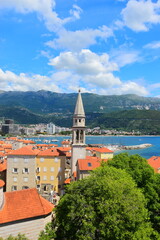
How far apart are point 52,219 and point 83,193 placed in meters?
4.86

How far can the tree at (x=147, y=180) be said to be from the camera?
18.5 meters

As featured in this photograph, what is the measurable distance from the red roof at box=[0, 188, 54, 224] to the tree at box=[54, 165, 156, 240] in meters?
2.09

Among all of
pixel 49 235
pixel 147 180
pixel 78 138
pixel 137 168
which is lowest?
pixel 49 235

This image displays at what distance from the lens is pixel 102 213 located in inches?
549

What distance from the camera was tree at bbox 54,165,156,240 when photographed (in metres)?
13.4

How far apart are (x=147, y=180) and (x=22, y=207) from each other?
13318 mm

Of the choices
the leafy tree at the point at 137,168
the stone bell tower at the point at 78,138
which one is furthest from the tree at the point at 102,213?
the stone bell tower at the point at 78,138

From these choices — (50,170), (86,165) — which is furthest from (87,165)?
(50,170)

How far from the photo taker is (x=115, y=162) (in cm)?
2628

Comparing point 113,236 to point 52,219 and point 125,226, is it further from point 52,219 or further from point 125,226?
point 52,219

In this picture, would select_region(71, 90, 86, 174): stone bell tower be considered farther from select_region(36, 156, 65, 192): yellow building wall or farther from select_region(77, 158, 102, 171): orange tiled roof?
select_region(36, 156, 65, 192): yellow building wall

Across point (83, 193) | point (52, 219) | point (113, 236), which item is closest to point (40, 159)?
point (52, 219)

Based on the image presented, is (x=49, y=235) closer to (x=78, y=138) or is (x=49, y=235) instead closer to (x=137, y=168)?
(x=137, y=168)

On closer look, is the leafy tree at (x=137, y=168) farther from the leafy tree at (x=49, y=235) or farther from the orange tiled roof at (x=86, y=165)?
the leafy tree at (x=49, y=235)
